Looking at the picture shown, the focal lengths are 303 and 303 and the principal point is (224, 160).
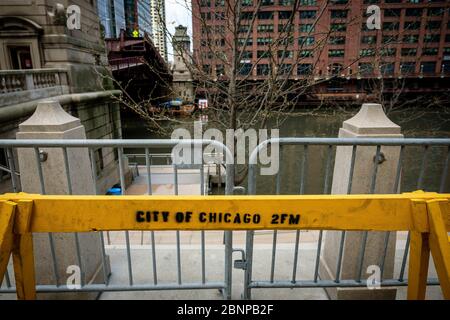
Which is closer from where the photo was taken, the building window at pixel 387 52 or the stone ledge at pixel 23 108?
the building window at pixel 387 52

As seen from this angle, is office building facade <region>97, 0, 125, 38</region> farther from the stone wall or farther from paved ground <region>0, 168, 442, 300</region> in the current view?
paved ground <region>0, 168, 442, 300</region>

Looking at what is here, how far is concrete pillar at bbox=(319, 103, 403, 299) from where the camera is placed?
2648 millimetres

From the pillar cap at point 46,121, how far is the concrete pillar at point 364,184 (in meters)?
2.52

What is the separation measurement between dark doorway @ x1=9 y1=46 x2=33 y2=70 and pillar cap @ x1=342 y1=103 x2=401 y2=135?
15.5 meters

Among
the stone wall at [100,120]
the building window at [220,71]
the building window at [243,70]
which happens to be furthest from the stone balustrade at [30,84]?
the building window at [243,70]

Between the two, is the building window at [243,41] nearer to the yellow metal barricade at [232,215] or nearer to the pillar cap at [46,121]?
the pillar cap at [46,121]

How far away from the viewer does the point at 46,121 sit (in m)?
2.53

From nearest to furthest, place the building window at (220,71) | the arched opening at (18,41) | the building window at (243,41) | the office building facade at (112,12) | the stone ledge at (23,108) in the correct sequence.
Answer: the building window at (243,41) < the building window at (220,71) < the stone ledge at (23,108) < the arched opening at (18,41) < the office building facade at (112,12)

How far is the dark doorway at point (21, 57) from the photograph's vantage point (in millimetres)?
13756

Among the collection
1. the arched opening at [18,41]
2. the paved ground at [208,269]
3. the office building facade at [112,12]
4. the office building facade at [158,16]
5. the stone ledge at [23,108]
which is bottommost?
the paved ground at [208,269]

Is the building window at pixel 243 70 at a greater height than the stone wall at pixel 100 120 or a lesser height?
greater

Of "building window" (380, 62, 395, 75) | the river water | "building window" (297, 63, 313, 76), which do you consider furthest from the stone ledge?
"building window" (380, 62, 395, 75)

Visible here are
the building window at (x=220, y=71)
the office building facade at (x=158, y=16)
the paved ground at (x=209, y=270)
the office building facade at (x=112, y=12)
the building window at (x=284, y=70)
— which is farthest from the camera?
the office building facade at (x=112, y=12)

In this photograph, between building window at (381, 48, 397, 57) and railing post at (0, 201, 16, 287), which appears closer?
railing post at (0, 201, 16, 287)
